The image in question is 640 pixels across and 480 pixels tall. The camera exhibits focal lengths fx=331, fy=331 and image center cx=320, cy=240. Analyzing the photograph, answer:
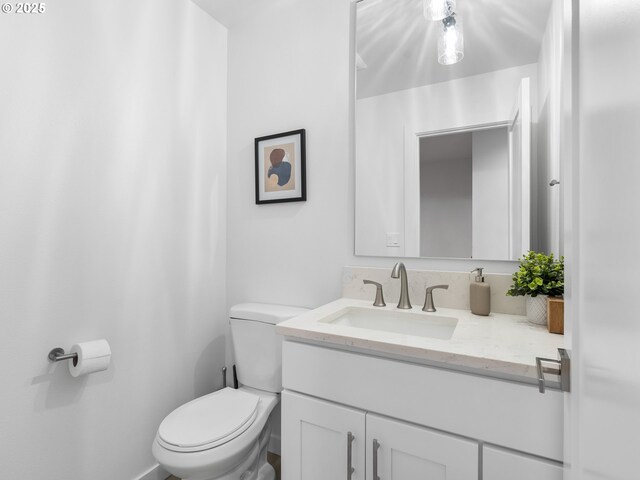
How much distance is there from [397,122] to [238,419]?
1433mm

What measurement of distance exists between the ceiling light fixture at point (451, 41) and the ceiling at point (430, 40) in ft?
0.07

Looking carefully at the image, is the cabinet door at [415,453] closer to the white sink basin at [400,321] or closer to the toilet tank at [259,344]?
the white sink basin at [400,321]

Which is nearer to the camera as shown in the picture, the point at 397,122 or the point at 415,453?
the point at 415,453

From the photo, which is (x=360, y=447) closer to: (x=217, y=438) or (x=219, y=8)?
(x=217, y=438)

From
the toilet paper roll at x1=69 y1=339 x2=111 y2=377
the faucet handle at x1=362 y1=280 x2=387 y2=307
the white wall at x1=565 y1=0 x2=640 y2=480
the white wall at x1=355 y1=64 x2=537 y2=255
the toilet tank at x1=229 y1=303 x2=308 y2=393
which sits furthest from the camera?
the toilet tank at x1=229 y1=303 x2=308 y2=393

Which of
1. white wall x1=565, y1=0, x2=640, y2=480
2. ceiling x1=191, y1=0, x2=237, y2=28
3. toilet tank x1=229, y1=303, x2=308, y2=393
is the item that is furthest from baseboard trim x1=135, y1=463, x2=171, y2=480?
ceiling x1=191, y1=0, x2=237, y2=28

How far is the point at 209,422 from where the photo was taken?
4.28ft

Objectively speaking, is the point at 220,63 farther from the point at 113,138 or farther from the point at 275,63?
the point at 113,138

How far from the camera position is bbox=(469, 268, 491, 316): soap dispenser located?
125 centimetres

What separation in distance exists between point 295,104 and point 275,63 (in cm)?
29

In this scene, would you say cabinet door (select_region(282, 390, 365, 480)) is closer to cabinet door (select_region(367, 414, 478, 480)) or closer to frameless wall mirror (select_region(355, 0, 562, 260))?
cabinet door (select_region(367, 414, 478, 480))

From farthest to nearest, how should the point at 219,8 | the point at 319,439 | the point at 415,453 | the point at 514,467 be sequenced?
the point at 219,8 < the point at 319,439 < the point at 415,453 < the point at 514,467

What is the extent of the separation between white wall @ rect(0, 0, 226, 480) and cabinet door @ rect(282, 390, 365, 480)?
815 millimetres

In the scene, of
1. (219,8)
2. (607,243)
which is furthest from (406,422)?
(219,8)
